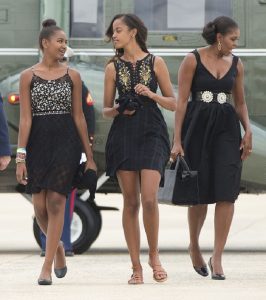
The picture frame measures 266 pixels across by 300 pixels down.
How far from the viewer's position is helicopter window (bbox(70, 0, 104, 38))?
44.7 ft

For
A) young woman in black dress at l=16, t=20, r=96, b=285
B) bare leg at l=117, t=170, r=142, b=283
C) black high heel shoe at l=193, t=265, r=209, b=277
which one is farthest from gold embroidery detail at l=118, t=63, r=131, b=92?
black high heel shoe at l=193, t=265, r=209, b=277

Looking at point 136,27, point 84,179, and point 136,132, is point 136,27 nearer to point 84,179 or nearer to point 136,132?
point 136,132

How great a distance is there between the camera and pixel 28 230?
55.3 ft

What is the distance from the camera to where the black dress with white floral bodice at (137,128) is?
968cm

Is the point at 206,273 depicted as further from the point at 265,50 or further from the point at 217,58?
the point at 265,50

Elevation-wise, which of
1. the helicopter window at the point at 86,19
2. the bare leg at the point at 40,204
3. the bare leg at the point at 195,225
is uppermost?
the helicopter window at the point at 86,19

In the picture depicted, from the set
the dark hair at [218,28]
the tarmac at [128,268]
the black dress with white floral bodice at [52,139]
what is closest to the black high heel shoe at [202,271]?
the tarmac at [128,268]

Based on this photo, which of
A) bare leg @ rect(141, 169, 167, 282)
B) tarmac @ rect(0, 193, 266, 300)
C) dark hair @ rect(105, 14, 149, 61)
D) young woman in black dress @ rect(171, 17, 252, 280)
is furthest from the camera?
young woman in black dress @ rect(171, 17, 252, 280)

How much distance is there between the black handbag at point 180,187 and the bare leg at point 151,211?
1.10ft

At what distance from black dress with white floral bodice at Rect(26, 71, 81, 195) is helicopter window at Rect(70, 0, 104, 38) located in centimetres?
388

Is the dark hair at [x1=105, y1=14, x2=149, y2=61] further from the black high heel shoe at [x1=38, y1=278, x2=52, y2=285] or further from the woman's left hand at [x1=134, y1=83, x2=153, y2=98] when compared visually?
the black high heel shoe at [x1=38, y1=278, x2=52, y2=285]

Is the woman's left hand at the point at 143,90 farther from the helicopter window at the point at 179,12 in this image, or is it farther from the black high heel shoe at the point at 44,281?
the helicopter window at the point at 179,12

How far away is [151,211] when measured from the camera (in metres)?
9.55

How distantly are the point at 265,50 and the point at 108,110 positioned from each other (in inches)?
157
